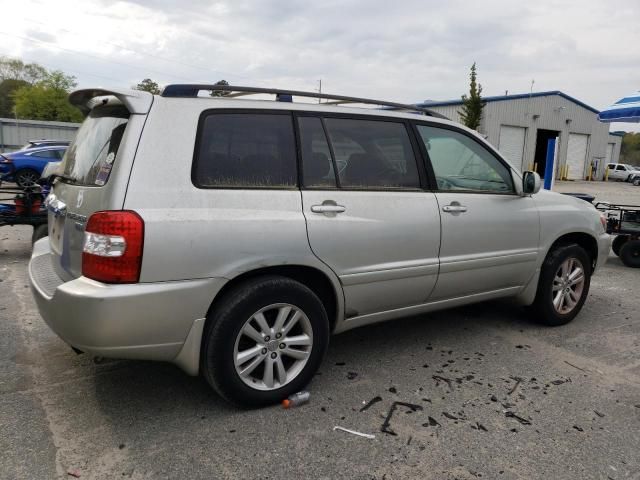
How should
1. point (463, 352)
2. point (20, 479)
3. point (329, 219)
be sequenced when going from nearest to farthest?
point (20, 479)
point (329, 219)
point (463, 352)

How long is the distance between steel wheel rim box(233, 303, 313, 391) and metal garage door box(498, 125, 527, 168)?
108 ft

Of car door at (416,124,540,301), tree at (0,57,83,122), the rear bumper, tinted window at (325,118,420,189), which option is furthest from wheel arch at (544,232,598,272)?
tree at (0,57,83,122)

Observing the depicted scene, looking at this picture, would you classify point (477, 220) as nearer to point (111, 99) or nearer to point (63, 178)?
point (111, 99)

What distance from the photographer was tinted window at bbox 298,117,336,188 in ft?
10.1

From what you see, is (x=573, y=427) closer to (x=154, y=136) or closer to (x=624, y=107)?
(x=154, y=136)

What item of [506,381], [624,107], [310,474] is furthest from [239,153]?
[624,107]

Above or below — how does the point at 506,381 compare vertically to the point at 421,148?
below

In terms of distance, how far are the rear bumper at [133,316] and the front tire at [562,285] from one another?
293cm

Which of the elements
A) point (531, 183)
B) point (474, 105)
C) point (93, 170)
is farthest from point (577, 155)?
point (93, 170)

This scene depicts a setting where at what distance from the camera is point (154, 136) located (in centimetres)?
264

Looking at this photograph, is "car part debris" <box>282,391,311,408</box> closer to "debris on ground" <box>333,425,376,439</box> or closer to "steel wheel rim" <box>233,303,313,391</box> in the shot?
"steel wheel rim" <box>233,303,313,391</box>

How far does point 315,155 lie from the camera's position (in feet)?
10.3

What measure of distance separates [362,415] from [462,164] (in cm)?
203

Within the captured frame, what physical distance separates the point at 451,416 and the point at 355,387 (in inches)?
24.6
